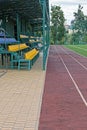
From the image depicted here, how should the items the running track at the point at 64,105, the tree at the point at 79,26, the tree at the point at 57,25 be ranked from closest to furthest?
the running track at the point at 64,105 < the tree at the point at 57,25 < the tree at the point at 79,26

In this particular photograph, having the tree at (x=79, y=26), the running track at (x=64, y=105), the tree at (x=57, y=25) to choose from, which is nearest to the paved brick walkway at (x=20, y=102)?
the running track at (x=64, y=105)

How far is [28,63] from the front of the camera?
2047 cm

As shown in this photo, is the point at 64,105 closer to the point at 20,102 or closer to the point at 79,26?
the point at 20,102

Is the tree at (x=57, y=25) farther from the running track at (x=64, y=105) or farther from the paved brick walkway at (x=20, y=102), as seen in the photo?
the running track at (x=64, y=105)

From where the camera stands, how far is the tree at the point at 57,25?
10275cm

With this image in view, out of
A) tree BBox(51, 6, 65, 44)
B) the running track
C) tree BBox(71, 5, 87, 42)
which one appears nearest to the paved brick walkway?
the running track

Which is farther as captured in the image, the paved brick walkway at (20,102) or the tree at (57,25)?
the tree at (57,25)

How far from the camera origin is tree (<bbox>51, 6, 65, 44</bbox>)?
103 metres

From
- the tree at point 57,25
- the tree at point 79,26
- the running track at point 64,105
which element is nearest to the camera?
the running track at point 64,105

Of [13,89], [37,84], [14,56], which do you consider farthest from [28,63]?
[13,89]

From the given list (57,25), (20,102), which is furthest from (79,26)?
(20,102)

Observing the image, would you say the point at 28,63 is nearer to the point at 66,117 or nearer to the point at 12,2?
the point at 12,2

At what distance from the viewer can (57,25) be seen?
104m

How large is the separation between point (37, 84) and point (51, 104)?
420 cm
